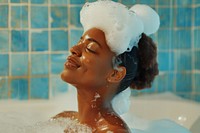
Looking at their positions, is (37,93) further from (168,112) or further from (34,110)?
(168,112)

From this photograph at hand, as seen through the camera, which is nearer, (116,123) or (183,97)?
(116,123)

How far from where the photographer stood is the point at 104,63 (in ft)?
3.26

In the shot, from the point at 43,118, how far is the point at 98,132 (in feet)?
2.36

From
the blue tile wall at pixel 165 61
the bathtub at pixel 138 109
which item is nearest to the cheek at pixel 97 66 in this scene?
the bathtub at pixel 138 109

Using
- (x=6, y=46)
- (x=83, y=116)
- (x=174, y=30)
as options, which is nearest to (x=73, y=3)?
(x=6, y=46)

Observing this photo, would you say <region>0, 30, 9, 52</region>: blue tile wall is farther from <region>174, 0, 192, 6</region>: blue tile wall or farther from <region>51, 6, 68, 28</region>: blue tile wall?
<region>174, 0, 192, 6</region>: blue tile wall

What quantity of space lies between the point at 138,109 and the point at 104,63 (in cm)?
81

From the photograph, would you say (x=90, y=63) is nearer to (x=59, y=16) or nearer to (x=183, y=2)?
(x=59, y=16)

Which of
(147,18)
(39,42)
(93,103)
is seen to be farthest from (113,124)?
(39,42)

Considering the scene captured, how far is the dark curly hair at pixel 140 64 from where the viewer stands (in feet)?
3.41

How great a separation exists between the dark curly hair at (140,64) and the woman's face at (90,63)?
54 mm

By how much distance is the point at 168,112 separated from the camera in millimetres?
1705

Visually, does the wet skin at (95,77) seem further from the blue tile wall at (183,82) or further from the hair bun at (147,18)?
the blue tile wall at (183,82)

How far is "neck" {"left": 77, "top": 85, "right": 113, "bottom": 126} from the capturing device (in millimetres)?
1027
